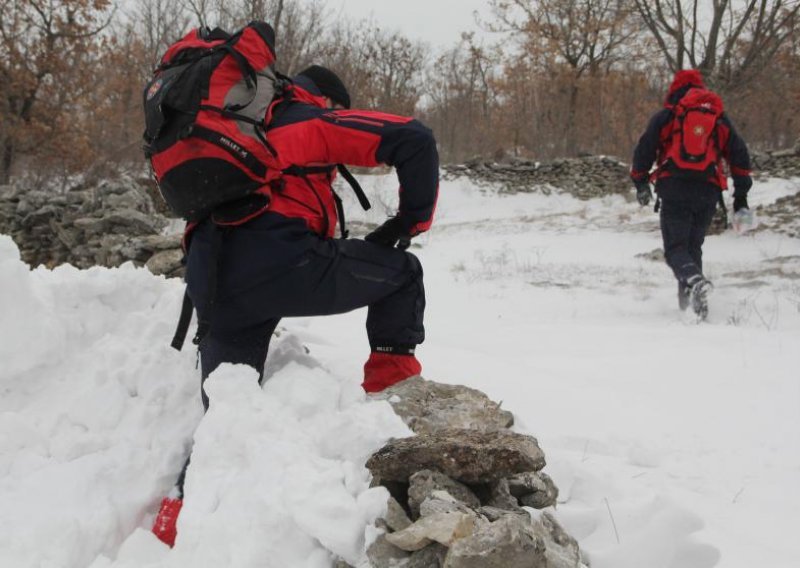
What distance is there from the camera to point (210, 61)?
1966 millimetres

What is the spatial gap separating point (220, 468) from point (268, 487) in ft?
Answer: 0.65

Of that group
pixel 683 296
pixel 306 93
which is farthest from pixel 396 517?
pixel 683 296

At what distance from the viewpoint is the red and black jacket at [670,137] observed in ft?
16.1

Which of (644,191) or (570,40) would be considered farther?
(570,40)

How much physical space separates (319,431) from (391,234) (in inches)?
34.6

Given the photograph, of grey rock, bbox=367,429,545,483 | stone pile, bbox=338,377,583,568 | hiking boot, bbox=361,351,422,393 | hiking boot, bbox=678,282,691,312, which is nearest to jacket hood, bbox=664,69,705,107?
hiking boot, bbox=678,282,691,312

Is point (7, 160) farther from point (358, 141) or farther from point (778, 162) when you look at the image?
point (778, 162)

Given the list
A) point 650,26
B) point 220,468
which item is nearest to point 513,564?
point 220,468

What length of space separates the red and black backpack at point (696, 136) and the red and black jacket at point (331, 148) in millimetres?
3421

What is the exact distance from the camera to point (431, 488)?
60.4 inches

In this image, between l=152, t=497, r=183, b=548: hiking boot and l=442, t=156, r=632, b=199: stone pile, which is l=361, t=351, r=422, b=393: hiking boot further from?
l=442, t=156, r=632, b=199: stone pile

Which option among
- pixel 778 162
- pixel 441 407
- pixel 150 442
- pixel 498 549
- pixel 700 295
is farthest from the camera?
pixel 778 162

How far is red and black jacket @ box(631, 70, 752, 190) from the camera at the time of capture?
193 inches

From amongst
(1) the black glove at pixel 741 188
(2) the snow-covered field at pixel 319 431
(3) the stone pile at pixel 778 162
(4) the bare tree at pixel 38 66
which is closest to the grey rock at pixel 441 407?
(2) the snow-covered field at pixel 319 431
